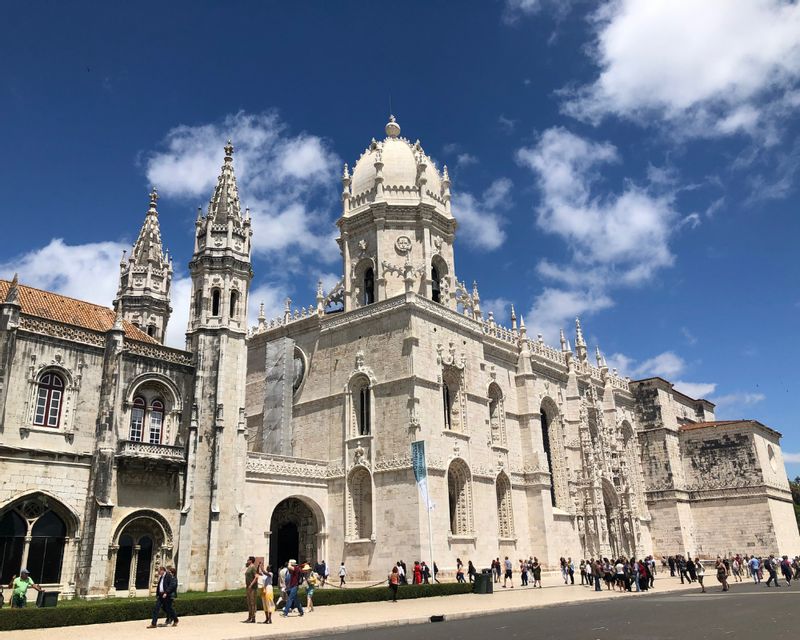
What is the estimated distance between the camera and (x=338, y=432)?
3741 cm

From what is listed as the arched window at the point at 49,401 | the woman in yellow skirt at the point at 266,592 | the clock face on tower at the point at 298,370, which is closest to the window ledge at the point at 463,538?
the clock face on tower at the point at 298,370

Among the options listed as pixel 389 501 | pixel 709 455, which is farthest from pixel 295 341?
pixel 709 455

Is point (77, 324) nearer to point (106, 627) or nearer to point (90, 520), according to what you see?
point (90, 520)

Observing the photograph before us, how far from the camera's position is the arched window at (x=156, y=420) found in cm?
2991

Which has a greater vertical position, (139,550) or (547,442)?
(547,442)

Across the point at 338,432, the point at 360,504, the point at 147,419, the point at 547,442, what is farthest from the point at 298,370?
the point at 547,442

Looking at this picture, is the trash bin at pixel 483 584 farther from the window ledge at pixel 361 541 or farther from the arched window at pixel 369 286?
the arched window at pixel 369 286

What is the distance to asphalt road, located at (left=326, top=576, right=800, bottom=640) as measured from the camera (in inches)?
555

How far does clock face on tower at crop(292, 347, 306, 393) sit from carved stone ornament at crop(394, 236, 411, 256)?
28.4 ft

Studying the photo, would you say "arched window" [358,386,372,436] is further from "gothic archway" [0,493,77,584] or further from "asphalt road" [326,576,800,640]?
"asphalt road" [326,576,800,640]

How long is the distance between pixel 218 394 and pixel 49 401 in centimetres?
705

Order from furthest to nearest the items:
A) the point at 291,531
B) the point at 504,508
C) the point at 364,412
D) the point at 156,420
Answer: the point at 504,508
the point at 291,531
the point at 364,412
the point at 156,420

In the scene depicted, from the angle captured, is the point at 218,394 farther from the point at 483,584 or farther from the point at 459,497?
the point at 483,584

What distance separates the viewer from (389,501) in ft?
112
